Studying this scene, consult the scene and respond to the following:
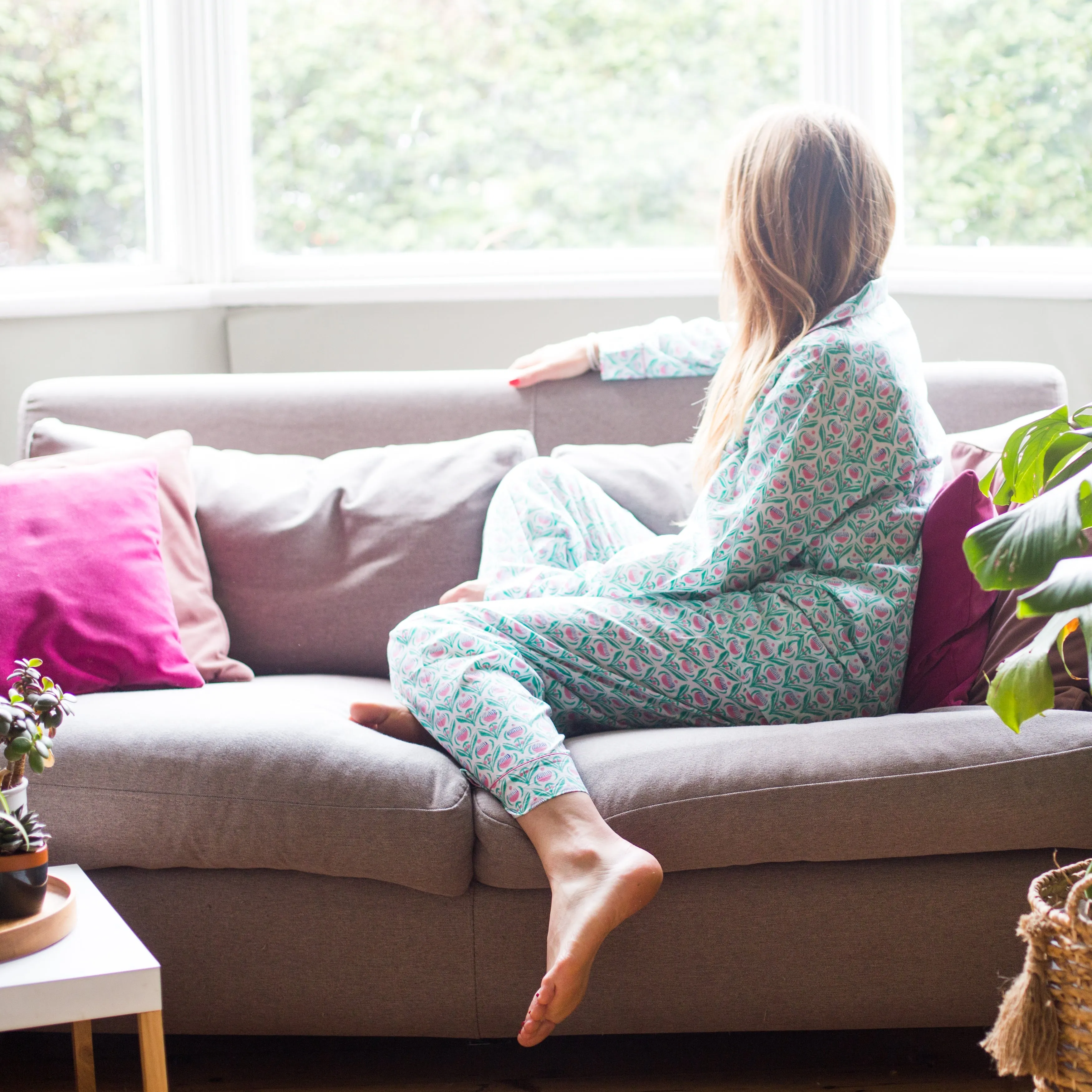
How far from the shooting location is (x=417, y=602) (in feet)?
6.61

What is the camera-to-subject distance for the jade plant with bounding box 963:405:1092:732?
96cm

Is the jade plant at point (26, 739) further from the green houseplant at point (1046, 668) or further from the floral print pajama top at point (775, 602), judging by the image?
the green houseplant at point (1046, 668)

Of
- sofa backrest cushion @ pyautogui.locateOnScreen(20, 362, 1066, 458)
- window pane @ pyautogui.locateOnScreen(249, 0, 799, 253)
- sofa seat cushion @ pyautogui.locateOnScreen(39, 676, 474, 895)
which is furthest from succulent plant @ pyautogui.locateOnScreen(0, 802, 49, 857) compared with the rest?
window pane @ pyautogui.locateOnScreen(249, 0, 799, 253)

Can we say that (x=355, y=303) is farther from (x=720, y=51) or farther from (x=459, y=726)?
(x=459, y=726)

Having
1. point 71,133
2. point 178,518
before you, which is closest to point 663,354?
point 178,518

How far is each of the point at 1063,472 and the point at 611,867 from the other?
627 mm

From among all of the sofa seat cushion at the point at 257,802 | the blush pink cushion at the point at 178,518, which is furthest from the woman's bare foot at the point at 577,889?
the blush pink cushion at the point at 178,518

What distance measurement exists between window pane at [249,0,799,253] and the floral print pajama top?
1394 mm

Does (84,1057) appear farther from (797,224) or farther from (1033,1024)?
(797,224)

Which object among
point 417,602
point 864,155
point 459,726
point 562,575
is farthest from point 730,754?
point 864,155

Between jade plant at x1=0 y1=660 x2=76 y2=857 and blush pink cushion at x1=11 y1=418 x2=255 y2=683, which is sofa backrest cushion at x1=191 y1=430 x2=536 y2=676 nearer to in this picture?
blush pink cushion at x1=11 y1=418 x2=255 y2=683

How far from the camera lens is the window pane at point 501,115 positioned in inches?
114

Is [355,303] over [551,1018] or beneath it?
over

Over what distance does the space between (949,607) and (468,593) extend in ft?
2.28
